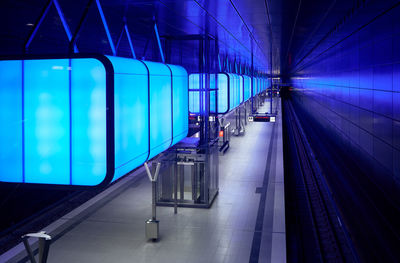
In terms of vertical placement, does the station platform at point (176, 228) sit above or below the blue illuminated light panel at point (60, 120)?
below

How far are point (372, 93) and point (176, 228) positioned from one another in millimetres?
7146

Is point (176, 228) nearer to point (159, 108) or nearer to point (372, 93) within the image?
point (159, 108)

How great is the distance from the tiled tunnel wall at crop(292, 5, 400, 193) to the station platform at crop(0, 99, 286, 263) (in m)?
3.03

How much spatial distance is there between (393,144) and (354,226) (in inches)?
98.5

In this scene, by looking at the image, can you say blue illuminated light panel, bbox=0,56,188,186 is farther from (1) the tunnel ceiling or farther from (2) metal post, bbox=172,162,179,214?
(2) metal post, bbox=172,162,179,214

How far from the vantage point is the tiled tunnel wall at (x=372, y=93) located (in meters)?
10.7

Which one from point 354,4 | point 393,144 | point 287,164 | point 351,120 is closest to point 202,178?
point 393,144

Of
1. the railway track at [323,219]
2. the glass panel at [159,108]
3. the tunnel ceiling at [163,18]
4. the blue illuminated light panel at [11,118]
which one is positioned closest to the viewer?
the blue illuminated light panel at [11,118]

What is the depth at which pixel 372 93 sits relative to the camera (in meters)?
13.2

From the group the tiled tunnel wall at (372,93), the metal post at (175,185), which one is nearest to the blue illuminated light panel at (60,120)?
the metal post at (175,185)

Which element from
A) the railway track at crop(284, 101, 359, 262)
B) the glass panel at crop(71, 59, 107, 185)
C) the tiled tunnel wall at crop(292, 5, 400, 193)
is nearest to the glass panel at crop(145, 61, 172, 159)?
the glass panel at crop(71, 59, 107, 185)

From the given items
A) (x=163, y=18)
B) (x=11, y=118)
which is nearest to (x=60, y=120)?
(x=11, y=118)

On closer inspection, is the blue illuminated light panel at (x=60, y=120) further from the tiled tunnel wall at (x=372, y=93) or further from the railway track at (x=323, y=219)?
the tiled tunnel wall at (x=372, y=93)

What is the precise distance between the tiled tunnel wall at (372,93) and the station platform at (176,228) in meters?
3.03
